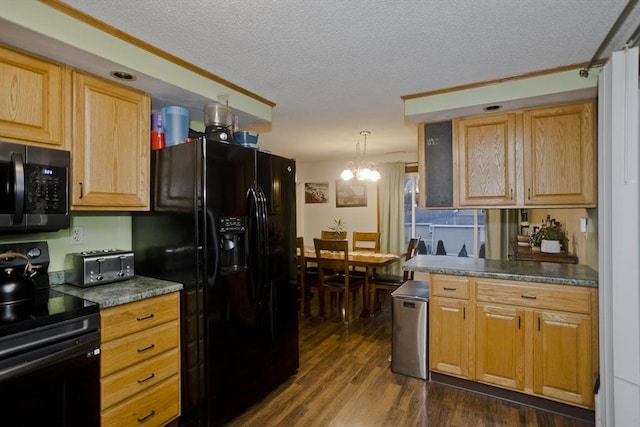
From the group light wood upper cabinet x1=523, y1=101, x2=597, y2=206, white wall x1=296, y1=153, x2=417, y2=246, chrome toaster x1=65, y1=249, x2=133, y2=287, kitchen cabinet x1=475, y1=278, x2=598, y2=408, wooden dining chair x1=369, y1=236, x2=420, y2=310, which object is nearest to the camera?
chrome toaster x1=65, y1=249, x2=133, y2=287

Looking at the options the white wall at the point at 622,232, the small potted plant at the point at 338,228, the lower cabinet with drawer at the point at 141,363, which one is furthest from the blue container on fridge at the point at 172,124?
the small potted plant at the point at 338,228

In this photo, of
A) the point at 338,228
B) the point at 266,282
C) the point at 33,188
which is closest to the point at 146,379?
→ the point at 266,282

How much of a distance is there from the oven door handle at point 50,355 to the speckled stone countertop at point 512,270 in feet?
6.88

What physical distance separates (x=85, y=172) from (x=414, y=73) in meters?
2.14

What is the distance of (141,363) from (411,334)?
1.94 metres

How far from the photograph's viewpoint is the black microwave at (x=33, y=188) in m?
1.52

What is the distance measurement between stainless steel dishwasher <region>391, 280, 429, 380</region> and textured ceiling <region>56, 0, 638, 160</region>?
169 centimetres

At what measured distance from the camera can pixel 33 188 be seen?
160 cm

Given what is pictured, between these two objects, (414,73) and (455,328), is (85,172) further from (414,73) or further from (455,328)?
(455,328)

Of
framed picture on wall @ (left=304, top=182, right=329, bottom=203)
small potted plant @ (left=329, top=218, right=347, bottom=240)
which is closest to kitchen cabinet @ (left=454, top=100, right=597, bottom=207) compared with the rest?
small potted plant @ (left=329, top=218, right=347, bottom=240)

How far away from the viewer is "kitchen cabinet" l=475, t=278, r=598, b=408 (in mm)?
2066

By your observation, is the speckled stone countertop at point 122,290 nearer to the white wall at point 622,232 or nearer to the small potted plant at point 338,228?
the white wall at point 622,232

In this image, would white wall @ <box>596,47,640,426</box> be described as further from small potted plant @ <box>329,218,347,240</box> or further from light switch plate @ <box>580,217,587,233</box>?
small potted plant @ <box>329,218,347,240</box>

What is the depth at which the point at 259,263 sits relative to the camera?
87.7 inches
